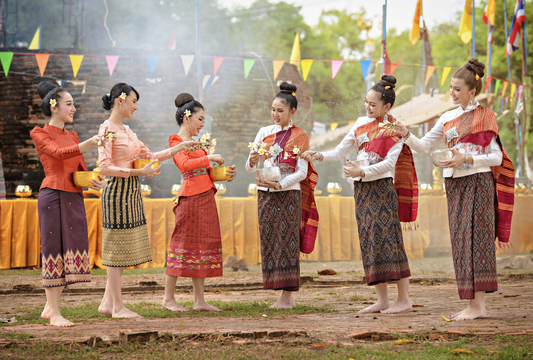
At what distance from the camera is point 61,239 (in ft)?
10.4

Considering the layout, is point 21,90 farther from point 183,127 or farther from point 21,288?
point 183,127

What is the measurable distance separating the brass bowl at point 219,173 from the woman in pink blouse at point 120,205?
10.9 inches

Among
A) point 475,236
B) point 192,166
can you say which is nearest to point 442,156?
point 475,236

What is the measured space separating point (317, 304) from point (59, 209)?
1.99 m

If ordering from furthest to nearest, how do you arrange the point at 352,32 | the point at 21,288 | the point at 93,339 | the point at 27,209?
the point at 352,32 < the point at 27,209 < the point at 21,288 < the point at 93,339

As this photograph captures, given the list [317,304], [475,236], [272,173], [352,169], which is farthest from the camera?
[317,304]

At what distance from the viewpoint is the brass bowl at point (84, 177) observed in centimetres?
309

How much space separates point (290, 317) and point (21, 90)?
865cm

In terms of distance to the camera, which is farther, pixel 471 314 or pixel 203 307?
pixel 203 307

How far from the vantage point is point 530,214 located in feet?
25.4

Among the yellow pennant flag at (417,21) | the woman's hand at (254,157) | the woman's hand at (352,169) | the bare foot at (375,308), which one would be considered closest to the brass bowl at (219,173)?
the woman's hand at (254,157)

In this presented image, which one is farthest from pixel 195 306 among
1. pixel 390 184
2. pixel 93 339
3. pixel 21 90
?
pixel 21 90

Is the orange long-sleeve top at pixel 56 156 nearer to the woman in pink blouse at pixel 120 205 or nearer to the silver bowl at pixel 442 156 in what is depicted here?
the woman in pink blouse at pixel 120 205

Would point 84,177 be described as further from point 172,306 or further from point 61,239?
point 172,306
